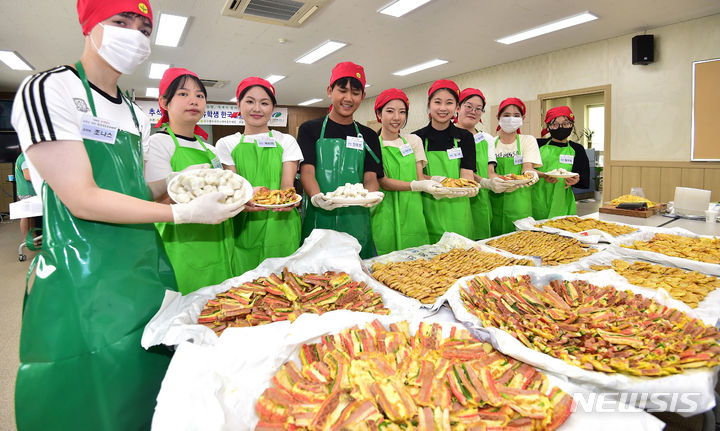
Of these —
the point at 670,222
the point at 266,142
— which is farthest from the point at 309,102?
the point at 670,222

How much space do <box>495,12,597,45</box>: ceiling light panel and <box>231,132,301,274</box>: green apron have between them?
5.59 m

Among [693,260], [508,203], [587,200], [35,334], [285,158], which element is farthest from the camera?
[587,200]

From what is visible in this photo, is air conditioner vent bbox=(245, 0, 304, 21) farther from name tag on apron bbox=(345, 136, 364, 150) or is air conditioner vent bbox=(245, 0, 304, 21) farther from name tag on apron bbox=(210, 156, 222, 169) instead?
name tag on apron bbox=(210, 156, 222, 169)

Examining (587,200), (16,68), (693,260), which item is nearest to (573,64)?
(587,200)

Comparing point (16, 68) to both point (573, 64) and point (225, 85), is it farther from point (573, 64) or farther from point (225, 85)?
point (573, 64)

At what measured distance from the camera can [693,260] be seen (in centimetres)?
199

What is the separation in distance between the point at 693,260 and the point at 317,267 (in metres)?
1.97

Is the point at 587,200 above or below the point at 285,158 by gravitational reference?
below

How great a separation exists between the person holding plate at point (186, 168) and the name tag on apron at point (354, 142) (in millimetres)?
869

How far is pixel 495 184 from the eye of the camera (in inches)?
127

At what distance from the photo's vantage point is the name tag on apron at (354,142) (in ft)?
8.50

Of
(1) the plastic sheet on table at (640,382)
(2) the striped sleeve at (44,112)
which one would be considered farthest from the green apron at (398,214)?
(2) the striped sleeve at (44,112)

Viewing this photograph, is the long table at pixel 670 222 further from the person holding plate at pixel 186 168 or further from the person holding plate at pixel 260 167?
the person holding plate at pixel 186 168

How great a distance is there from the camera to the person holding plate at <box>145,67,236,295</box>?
191 cm
